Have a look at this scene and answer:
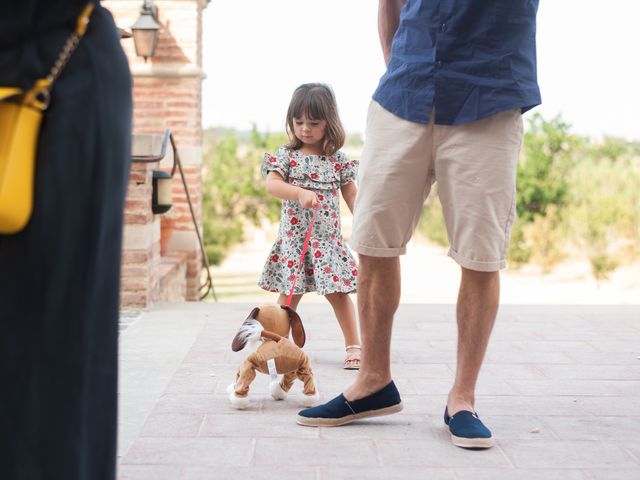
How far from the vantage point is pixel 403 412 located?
133 inches

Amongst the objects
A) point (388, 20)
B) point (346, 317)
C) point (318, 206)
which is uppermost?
point (388, 20)

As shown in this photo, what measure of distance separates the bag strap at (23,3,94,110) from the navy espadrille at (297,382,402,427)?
1.90 meters

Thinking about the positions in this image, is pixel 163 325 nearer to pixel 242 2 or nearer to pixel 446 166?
pixel 446 166

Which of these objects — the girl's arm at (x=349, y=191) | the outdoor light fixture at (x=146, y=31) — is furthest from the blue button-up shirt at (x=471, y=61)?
the outdoor light fixture at (x=146, y=31)

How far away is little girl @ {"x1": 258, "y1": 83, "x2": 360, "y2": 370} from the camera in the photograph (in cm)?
420

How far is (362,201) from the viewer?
9.93 ft

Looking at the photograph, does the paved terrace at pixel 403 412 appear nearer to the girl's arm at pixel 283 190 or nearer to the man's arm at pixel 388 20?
the girl's arm at pixel 283 190

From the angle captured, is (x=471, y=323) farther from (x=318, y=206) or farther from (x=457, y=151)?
(x=318, y=206)

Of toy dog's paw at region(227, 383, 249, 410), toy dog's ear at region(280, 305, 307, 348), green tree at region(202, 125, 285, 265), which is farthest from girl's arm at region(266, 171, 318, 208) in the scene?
green tree at region(202, 125, 285, 265)

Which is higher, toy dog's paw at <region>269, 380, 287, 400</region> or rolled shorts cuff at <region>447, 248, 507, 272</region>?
rolled shorts cuff at <region>447, 248, 507, 272</region>

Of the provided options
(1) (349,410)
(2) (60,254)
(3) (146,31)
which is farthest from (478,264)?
(3) (146,31)

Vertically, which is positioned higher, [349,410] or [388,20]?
[388,20]

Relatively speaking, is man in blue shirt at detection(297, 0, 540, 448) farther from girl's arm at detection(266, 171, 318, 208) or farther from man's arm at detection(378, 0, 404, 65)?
girl's arm at detection(266, 171, 318, 208)

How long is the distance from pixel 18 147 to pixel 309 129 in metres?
2.87
